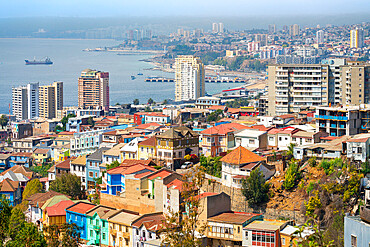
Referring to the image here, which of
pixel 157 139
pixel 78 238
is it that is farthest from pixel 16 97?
pixel 78 238

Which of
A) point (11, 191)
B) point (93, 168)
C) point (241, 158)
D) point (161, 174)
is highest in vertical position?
point (241, 158)

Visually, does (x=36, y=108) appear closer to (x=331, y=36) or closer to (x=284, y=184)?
(x=284, y=184)

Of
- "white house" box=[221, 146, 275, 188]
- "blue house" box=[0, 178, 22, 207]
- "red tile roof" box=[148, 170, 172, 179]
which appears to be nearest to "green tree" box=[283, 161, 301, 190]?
"white house" box=[221, 146, 275, 188]

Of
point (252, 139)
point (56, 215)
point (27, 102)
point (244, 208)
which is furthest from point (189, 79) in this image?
point (244, 208)

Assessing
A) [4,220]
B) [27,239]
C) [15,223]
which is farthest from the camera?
[15,223]

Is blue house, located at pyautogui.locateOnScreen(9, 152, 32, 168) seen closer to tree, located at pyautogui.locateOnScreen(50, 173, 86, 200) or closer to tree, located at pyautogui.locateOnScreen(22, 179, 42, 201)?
tree, located at pyautogui.locateOnScreen(22, 179, 42, 201)

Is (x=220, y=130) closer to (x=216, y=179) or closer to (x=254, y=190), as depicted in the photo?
(x=216, y=179)
